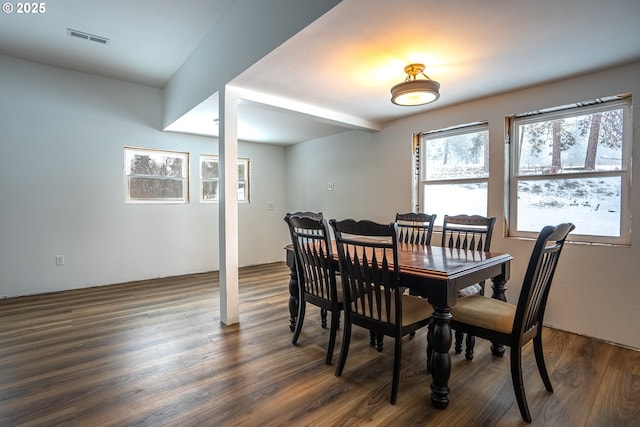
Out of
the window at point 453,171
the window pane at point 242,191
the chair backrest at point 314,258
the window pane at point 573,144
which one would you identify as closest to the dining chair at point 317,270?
the chair backrest at point 314,258

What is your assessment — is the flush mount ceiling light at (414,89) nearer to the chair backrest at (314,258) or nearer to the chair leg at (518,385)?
the chair backrest at (314,258)

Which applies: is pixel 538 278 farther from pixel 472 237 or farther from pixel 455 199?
pixel 455 199

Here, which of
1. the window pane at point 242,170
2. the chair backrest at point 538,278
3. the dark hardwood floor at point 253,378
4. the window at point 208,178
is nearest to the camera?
the chair backrest at point 538,278

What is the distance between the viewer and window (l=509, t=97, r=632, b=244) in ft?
8.44

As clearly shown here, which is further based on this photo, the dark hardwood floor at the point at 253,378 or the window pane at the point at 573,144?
the window pane at the point at 573,144

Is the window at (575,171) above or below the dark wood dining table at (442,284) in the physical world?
above

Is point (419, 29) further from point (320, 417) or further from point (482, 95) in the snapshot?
point (320, 417)

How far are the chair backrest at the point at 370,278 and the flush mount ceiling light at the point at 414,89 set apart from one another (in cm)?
120

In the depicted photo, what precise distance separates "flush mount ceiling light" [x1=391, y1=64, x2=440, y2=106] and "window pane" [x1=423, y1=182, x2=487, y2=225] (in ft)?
4.95

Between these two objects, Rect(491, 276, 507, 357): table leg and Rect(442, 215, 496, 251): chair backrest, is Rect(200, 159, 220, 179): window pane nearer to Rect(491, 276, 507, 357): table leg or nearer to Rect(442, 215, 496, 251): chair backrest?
Rect(442, 215, 496, 251): chair backrest

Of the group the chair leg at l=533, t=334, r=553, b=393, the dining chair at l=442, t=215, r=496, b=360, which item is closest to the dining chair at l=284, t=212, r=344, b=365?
the dining chair at l=442, t=215, r=496, b=360

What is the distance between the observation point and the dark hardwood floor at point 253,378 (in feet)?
5.32

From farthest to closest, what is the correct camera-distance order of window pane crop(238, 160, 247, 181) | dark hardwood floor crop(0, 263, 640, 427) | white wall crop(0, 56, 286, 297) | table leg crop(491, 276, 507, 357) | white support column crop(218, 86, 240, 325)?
window pane crop(238, 160, 247, 181) < white wall crop(0, 56, 286, 297) < white support column crop(218, 86, 240, 325) < table leg crop(491, 276, 507, 357) < dark hardwood floor crop(0, 263, 640, 427)

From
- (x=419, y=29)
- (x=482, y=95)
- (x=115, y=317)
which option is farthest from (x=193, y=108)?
(x=482, y=95)
